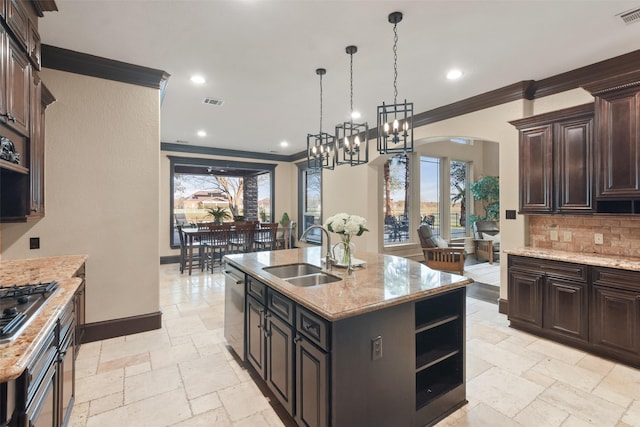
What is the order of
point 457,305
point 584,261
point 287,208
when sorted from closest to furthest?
point 457,305 < point 584,261 < point 287,208

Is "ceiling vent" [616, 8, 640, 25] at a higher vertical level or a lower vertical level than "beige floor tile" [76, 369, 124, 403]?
higher

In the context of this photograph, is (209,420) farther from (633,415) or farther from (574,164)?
(574,164)

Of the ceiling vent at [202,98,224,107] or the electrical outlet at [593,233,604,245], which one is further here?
the ceiling vent at [202,98,224,107]

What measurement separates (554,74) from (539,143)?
2.70ft

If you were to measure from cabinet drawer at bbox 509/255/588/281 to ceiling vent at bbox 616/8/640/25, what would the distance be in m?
2.07

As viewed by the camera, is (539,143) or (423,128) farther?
(423,128)

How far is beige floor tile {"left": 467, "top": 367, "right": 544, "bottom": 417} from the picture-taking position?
215cm

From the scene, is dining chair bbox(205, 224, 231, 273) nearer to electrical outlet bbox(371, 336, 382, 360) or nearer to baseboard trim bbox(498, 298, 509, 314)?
baseboard trim bbox(498, 298, 509, 314)

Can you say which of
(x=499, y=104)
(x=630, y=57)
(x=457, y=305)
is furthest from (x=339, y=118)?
(x=457, y=305)

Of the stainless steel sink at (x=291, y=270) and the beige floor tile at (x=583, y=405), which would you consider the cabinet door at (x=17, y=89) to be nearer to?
the stainless steel sink at (x=291, y=270)

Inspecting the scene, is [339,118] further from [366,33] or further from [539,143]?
[539,143]

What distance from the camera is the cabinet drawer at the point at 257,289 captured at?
2.18 metres

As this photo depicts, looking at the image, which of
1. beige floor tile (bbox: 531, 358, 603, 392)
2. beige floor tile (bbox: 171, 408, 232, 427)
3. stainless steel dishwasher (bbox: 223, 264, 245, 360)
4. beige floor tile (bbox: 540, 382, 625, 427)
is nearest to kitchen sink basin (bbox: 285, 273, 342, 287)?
stainless steel dishwasher (bbox: 223, 264, 245, 360)

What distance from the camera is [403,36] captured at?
2666 mm
